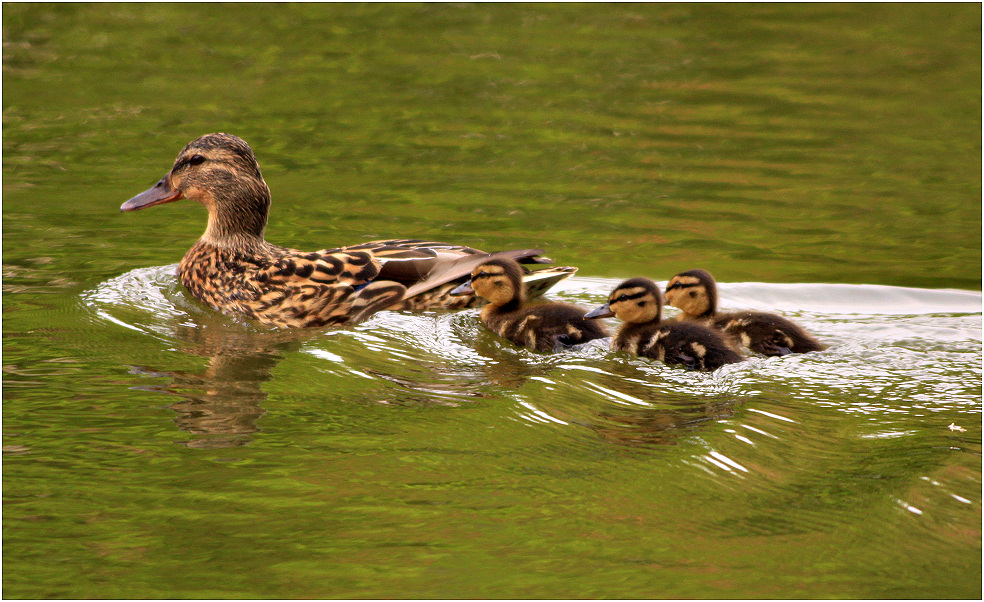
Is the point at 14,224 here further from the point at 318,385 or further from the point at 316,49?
the point at 316,49

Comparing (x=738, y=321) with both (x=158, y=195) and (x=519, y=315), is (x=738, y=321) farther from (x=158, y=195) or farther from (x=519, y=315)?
(x=158, y=195)

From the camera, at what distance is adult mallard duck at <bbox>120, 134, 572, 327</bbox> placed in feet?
19.2

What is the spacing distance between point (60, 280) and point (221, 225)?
3.11 feet

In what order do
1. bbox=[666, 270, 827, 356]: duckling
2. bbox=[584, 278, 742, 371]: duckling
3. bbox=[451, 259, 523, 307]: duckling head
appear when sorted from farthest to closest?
1. bbox=[451, 259, 523, 307]: duckling head
2. bbox=[666, 270, 827, 356]: duckling
3. bbox=[584, 278, 742, 371]: duckling

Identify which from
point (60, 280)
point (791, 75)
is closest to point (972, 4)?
point (791, 75)

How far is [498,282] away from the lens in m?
5.77

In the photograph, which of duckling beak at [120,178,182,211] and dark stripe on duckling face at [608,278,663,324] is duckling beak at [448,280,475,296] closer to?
dark stripe on duckling face at [608,278,663,324]

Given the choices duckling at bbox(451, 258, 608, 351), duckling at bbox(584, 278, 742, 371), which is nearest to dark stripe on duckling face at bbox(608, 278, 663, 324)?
duckling at bbox(584, 278, 742, 371)

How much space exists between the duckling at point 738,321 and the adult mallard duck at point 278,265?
63 centimetres

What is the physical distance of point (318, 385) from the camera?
495 centimetres

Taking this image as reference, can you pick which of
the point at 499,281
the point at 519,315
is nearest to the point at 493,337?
the point at 519,315

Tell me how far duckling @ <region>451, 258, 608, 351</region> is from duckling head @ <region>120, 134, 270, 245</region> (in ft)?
4.34

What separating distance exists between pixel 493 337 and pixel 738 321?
1.19m

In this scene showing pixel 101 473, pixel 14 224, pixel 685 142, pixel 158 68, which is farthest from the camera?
pixel 158 68
